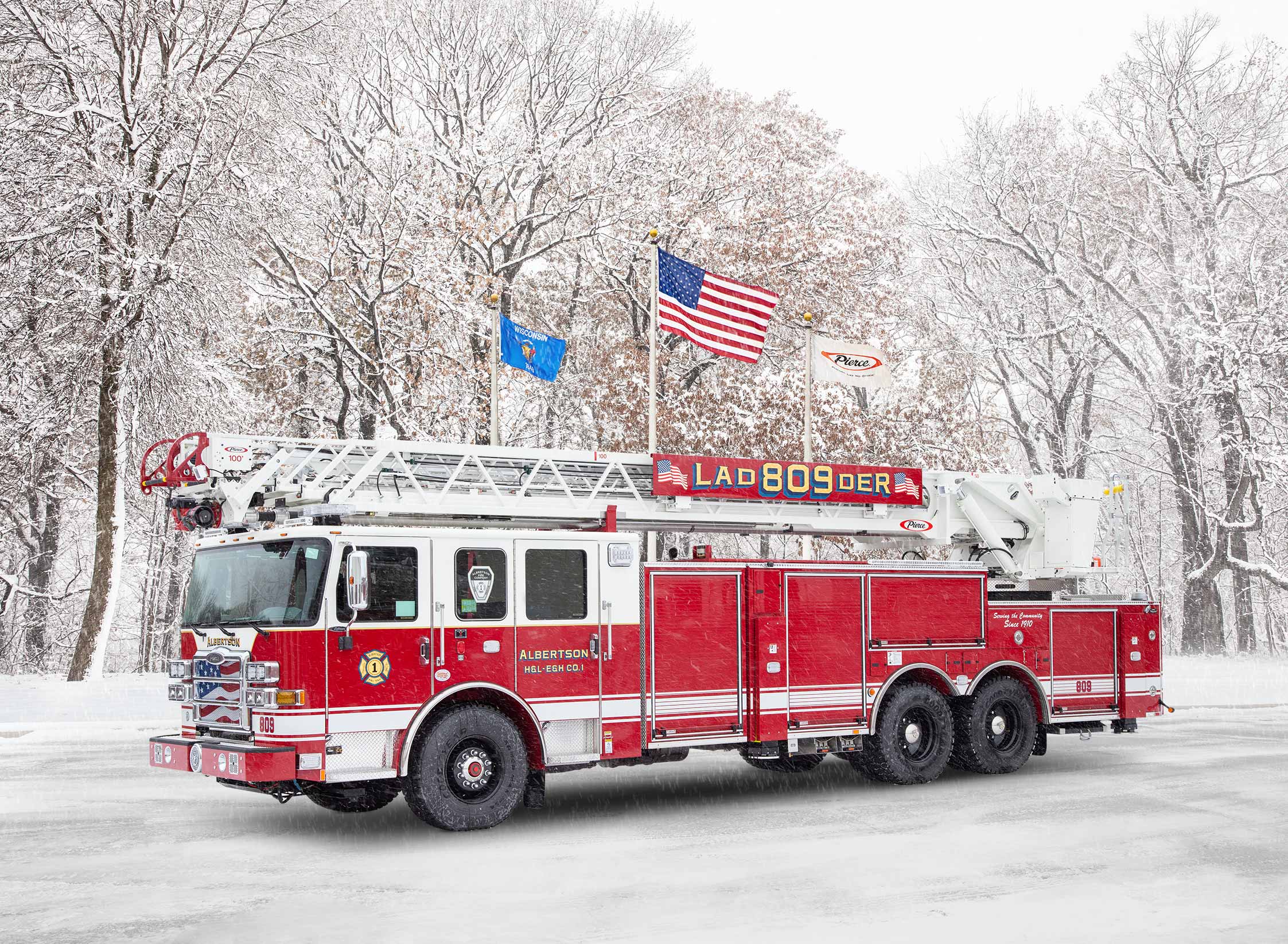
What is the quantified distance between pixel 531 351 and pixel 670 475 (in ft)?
27.7

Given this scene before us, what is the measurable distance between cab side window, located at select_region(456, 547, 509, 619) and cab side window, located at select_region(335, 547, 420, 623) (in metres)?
0.38

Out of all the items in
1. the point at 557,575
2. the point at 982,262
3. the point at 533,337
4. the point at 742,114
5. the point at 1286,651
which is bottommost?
the point at 1286,651

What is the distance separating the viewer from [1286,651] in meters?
35.6

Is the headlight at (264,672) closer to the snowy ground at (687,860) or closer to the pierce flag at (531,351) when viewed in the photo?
the snowy ground at (687,860)

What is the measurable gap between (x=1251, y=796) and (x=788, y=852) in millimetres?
5199

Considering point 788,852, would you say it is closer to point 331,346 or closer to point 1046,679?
point 1046,679

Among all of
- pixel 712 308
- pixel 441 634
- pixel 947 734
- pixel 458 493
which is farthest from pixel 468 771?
pixel 712 308

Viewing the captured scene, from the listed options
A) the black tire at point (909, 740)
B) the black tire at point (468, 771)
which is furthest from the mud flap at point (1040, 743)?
the black tire at point (468, 771)

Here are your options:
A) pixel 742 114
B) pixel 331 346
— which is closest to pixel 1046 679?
pixel 331 346

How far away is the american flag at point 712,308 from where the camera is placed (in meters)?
19.0

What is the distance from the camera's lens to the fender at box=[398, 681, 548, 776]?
31.5 ft

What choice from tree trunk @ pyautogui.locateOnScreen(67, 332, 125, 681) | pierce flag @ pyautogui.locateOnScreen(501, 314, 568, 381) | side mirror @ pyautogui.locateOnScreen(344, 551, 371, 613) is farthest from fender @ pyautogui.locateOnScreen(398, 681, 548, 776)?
tree trunk @ pyautogui.locateOnScreen(67, 332, 125, 681)

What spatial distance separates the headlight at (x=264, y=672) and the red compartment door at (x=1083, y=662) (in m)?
8.31

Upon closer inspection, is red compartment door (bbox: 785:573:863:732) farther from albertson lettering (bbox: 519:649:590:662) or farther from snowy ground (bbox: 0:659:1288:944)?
albertson lettering (bbox: 519:649:590:662)
